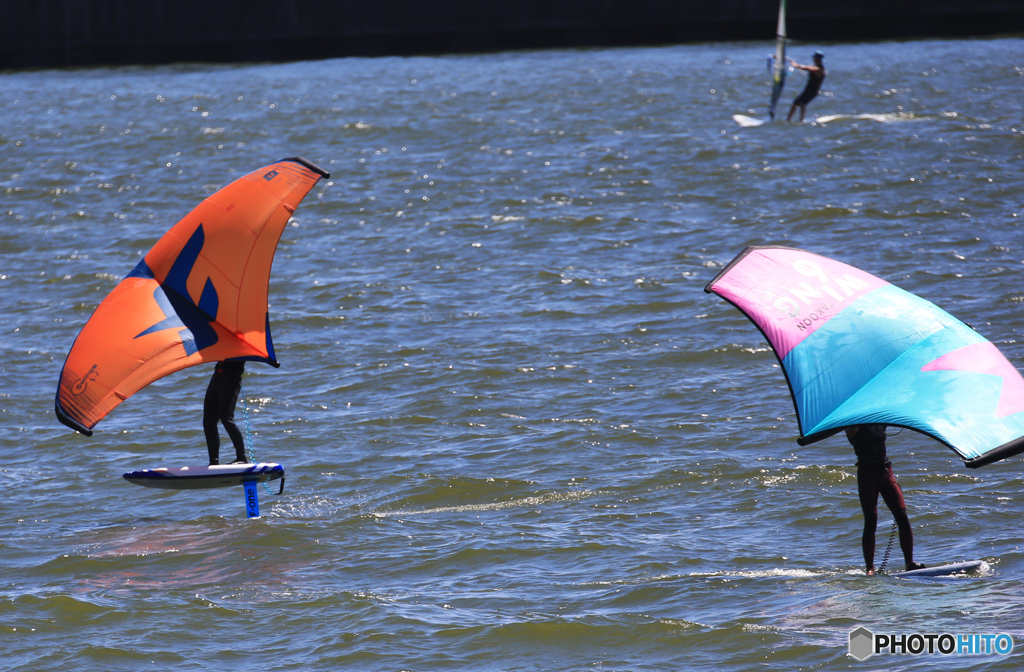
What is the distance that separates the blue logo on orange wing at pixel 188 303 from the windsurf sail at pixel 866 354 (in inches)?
237

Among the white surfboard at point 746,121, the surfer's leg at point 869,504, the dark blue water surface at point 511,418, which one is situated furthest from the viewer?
the white surfboard at point 746,121

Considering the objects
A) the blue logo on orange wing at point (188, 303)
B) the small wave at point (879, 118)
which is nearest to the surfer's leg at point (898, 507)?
the blue logo on orange wing at point (188, 303)

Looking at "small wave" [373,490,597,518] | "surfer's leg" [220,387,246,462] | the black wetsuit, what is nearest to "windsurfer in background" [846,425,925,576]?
"small wave" [373,490,597,518]

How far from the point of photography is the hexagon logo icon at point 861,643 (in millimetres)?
10273

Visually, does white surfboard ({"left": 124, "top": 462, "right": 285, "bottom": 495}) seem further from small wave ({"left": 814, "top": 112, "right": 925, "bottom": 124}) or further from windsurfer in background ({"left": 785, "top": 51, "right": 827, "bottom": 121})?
small wave ({"left": 814, "top": 112, "right": 925, "bottom": 124})

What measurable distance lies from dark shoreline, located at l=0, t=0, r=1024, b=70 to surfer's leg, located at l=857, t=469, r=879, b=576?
172 feet

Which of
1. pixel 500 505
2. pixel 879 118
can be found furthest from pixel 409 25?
pixel 500 505

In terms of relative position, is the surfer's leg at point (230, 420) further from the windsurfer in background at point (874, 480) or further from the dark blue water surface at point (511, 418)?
the windsurfer in background at point (874, 480)

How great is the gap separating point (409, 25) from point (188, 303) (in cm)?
5059

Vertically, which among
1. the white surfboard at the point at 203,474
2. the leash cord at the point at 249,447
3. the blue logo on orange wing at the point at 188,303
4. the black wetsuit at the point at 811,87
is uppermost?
the black wetsuit at the point at 811,87

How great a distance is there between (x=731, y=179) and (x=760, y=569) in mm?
20690

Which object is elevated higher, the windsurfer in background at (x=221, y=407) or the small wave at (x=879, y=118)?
the small wave at (x=879, y=118)

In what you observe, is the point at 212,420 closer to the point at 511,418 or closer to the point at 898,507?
Answer: the point at 511,418

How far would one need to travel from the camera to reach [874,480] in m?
11.0
